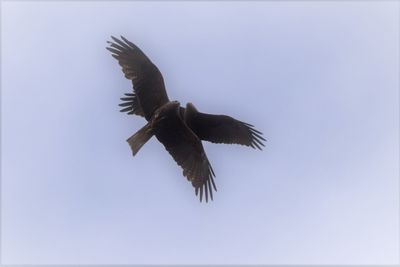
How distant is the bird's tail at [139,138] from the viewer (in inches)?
555

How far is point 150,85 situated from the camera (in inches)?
570

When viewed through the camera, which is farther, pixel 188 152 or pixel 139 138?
pixel 188 152

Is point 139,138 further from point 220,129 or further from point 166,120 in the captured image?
point 220,129

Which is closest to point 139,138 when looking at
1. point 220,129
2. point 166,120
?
point 166,120

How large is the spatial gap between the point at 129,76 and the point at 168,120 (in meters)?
1.23

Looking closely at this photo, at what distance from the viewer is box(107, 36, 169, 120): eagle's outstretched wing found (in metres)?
14.5

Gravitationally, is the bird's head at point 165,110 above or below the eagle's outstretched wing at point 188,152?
above

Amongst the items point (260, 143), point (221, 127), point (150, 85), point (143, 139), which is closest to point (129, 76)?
point (150, 85)

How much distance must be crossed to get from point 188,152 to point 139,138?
3.95 feet

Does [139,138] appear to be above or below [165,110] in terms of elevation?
below

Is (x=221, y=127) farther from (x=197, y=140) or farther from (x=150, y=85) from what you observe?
(x=150, y=85)

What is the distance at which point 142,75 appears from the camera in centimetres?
1449

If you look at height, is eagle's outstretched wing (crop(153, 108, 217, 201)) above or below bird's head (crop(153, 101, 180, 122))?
below

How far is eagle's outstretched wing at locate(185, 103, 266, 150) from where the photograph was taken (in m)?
15.0
